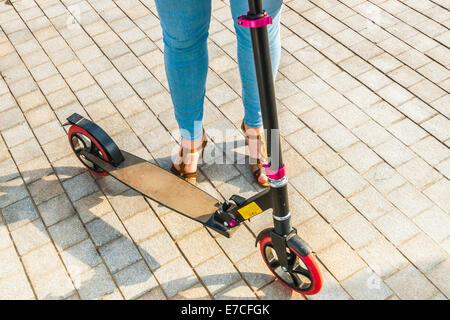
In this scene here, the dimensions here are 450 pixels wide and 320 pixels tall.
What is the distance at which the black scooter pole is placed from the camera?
1.60 metres

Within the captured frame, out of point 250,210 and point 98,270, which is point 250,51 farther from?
point 98,270

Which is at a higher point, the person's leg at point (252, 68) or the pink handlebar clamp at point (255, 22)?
the pink handlebar clamp at point (255, 22)

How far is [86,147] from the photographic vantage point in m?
2.99

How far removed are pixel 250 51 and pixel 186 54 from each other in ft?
1.06

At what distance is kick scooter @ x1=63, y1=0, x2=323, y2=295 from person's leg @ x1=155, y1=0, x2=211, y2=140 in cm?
36

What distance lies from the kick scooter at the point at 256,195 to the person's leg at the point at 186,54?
0.36 meters

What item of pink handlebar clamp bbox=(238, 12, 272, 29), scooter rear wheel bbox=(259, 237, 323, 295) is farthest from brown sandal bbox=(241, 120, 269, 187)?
pink handlebar clamp bbox=(238, 12, 272, 29)

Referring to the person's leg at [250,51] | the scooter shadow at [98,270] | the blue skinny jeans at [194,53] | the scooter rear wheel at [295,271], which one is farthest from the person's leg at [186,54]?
the scooter rear wheel at [295,271]

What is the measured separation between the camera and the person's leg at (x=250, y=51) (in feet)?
7.52

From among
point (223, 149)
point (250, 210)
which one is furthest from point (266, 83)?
point (223, 149)

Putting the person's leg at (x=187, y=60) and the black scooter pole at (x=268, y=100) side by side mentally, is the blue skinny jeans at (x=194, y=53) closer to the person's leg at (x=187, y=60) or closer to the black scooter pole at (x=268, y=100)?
the person's leg at (x=187, y=60)

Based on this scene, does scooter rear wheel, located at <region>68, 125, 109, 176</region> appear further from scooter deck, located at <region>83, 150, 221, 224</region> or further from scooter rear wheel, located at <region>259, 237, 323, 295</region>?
scooter rear wheel, located at <region>259, 237, 323, 295</region>

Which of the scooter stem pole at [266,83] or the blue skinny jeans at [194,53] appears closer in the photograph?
the scooter stem pole at [266,83]
